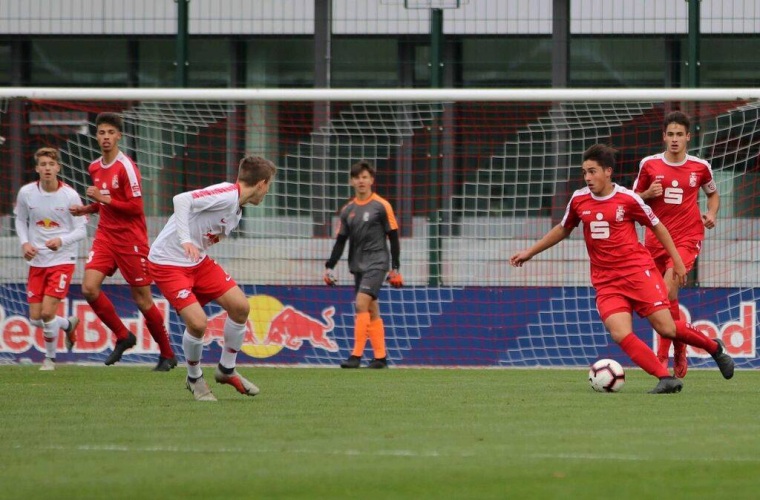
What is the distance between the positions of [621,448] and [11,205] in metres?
9.79

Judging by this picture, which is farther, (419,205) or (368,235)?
(419,205)

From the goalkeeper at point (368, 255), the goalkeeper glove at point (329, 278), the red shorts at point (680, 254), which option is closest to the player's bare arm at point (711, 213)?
the red shorts at point (680, 254)

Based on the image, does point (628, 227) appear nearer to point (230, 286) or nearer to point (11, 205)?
point (230, 286)

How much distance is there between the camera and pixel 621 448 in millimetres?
6285

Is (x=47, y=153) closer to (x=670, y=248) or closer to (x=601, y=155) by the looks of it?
(x=601, y=155)

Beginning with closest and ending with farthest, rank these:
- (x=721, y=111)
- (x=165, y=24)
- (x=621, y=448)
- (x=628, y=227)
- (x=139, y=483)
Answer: (x=139, y=483)
(x=621, y=448)
(x=628, y=227)
(x=721, y=111)
(x=165, y=24)

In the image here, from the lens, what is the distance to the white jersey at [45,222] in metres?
12.1

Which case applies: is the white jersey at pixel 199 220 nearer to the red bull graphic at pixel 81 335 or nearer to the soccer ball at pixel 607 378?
the soccer ball at pixel 607 378

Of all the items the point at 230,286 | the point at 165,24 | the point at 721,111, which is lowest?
the point at 230,286

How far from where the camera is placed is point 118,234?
11.6 metres

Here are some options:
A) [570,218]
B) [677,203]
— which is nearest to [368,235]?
[677,203]

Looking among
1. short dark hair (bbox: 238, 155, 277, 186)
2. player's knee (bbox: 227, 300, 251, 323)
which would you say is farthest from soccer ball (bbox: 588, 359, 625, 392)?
short dark hair (bbox: 238, 155, 277, 186)

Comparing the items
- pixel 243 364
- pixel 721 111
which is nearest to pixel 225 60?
pixel 243 364

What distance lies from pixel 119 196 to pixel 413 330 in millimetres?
A: 3700
